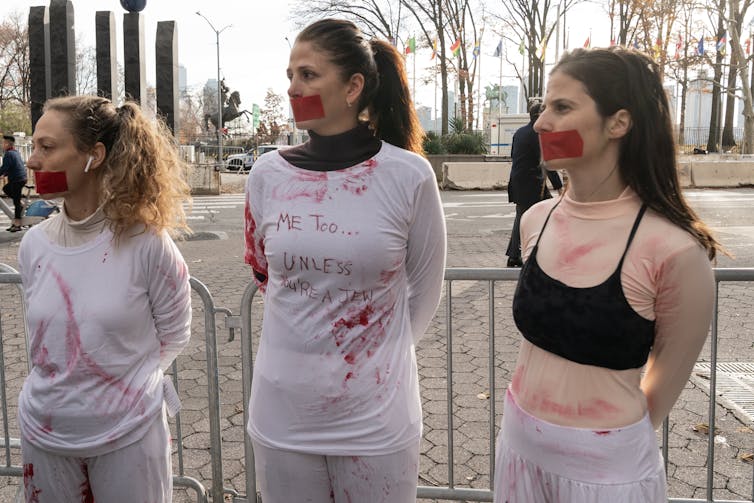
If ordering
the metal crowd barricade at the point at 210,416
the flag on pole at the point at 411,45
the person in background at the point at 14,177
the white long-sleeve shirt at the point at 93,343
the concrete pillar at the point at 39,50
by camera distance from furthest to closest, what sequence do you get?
1. the flag on pole at the point at 411,45
2. the concrete pillar at the point at 39,50
3. the person in background at the point at 14,177
4. the metal crowd barricade at the point at 210,416
5. the white long-sleeve shirt at the point at 93,343

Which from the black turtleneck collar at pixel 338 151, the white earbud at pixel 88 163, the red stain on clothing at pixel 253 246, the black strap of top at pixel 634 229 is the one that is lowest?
the red stain on clothing at pixel 253 246

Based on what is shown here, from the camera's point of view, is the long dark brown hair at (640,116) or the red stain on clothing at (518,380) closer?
the long dark brown hair at (640,116)

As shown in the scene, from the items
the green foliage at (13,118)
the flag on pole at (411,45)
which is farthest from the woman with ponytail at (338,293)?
the green foliage at (13,118)

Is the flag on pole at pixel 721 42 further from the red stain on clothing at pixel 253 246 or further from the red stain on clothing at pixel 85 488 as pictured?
the red stain on clothing at pixel 85 488

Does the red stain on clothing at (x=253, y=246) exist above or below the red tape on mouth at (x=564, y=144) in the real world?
below

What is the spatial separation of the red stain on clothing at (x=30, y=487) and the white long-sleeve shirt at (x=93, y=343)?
10 cm

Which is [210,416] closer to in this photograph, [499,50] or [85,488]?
[85,488]

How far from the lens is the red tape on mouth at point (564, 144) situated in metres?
1.77

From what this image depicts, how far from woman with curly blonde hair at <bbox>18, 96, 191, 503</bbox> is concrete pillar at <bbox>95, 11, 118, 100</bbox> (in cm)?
1867

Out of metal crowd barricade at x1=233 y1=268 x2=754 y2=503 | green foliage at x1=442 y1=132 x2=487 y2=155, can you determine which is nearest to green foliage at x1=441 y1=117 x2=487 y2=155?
green foliage at x1=442 y1=132 x2=487 y2=155

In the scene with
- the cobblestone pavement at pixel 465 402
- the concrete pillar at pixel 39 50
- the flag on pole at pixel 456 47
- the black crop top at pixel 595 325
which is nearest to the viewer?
the black crop top at pixel 595 325

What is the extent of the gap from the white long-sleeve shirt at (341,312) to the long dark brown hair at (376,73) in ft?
0.42

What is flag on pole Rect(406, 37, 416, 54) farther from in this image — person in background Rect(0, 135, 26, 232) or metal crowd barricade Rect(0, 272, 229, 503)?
metal crowd barricade Rect(0, 272, 229, 503)

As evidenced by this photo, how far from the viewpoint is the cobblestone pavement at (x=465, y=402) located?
3.66 m
